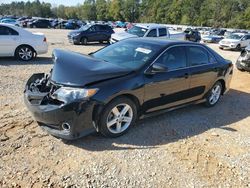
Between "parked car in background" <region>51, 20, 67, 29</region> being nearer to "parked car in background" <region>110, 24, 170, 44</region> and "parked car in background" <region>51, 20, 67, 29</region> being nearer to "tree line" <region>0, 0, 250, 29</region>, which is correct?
"parked car in background" <region>110, 24, 170, 44</region>

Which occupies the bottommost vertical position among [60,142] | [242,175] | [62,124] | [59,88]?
[242,175]

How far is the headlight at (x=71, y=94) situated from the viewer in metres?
4.01

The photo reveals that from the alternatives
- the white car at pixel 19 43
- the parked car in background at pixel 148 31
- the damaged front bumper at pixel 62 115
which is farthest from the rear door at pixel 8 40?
the damaged front bumper at pixel 62 115

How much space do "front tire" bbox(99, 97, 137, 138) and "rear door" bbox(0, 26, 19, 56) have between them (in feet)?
25.0

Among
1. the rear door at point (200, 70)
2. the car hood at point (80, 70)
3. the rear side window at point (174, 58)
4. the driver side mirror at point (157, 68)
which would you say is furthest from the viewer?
the rear door at point (200, 70)

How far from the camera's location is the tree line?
282 feet

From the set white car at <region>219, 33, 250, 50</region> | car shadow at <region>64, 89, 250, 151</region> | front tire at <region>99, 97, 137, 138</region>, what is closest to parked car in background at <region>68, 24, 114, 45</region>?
white car at <region>219, 33, 250, 50</region>

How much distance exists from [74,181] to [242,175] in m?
2.27

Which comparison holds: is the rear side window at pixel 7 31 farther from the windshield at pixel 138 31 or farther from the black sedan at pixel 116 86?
the black sedan at pixel 116 86

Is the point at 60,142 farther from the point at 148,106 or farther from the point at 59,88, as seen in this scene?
the point at 148,106

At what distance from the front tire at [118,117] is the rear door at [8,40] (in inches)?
300

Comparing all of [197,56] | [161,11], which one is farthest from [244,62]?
[161,11]

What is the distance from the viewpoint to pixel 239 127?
18.4ft

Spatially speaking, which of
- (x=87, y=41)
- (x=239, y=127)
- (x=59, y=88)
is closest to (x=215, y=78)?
(x=239, y=127)
